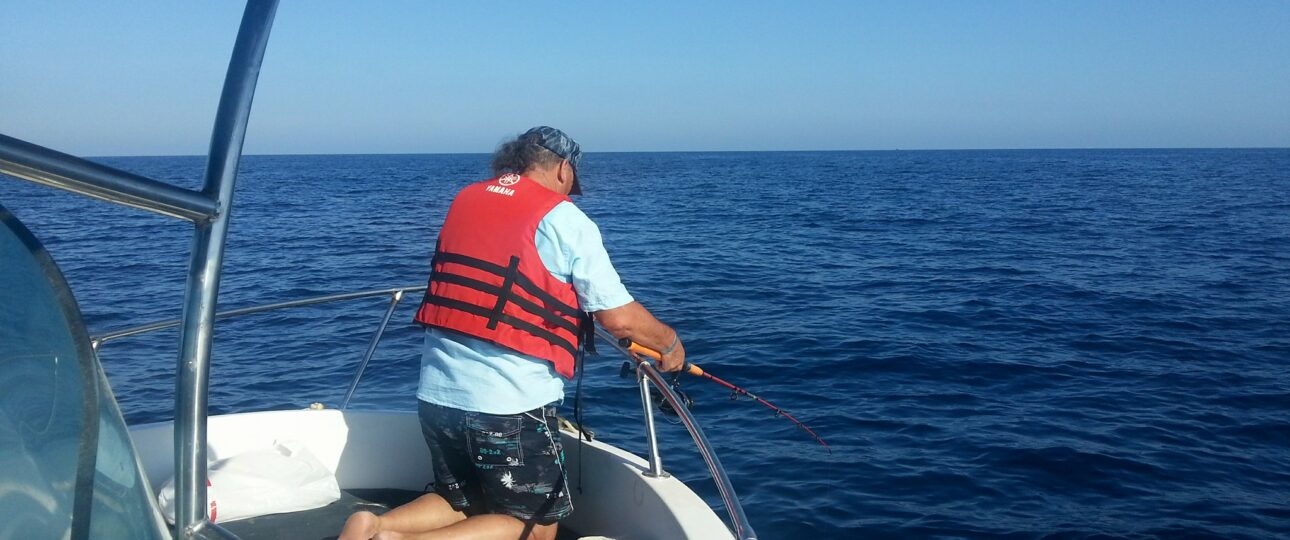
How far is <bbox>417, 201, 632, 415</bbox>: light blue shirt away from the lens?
239 cm

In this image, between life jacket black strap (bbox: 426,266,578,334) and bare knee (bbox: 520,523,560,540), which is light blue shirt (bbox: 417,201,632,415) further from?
bare knee (bbox: 520,523,560,540)

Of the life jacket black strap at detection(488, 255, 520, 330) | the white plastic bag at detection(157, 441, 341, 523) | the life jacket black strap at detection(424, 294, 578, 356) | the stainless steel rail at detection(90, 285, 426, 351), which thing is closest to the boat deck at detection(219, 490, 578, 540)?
the white plastic bag at detection(157, 441, 341, 523)

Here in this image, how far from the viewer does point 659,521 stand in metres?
2.72

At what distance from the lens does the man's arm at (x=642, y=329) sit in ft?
8.22

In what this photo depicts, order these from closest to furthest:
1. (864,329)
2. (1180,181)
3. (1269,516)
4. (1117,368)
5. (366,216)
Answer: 1. (1269,516)
2. (1117,368)
3. (864,329)
4. (366,216)
5. (1180,181)

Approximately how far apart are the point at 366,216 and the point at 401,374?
18.6m

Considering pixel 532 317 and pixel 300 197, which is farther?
pixel 300 197

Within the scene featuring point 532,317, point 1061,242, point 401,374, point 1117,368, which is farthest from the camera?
point 1061,242

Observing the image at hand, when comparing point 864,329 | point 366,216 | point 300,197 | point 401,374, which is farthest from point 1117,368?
point 300,197

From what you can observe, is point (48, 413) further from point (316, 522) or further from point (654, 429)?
Result: point (316, 522)

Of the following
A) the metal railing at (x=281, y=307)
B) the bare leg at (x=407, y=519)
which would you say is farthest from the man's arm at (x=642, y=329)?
the metal railing at (x=281, y=307)

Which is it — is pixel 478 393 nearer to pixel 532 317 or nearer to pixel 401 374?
pixel 532 317

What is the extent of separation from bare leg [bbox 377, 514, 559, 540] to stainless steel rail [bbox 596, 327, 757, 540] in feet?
1.33

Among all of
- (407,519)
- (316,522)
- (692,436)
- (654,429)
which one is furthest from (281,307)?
(692,436)
